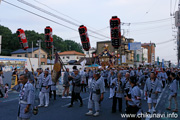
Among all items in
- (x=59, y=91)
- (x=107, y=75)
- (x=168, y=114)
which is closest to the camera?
(x=168, y=114)

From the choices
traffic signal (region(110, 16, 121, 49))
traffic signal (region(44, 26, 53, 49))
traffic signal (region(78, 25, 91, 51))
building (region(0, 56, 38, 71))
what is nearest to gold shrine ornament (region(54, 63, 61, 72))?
traffic signal (region(44, 26, 53, 49))

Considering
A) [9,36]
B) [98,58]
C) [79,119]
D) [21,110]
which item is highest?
[9,36]

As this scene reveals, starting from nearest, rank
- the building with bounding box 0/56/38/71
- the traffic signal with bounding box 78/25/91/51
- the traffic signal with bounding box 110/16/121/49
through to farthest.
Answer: the traffic signal with bounding box 78/25/91/51, the traffic signal with bounding box 110/16/121/49, the building with bounding box 0/56/38/71

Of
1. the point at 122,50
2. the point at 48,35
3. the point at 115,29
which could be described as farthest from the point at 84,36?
the point at 122,50

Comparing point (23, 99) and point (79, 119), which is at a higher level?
point (23, 99)

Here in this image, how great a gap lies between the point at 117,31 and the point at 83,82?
6781mm

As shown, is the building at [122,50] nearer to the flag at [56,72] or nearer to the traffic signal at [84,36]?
the traffic signal at [84,36]

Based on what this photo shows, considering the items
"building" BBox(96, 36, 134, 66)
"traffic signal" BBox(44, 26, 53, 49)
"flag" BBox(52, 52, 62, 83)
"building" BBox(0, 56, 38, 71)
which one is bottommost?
"flag" BBox(52, 52, 62, 83)

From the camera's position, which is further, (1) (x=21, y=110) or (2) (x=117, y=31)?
(2) (x=117, y=31)

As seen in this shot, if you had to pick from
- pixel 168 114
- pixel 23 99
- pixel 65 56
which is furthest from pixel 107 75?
pixel 65 56

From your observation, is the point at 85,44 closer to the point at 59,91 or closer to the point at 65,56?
the point at 59,91

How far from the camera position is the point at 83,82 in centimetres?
1413

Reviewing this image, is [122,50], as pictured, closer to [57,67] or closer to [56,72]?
[57,67]

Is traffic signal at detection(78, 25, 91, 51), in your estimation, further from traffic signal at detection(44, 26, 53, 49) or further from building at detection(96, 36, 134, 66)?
building at detection(96, 36, 134, 66)
